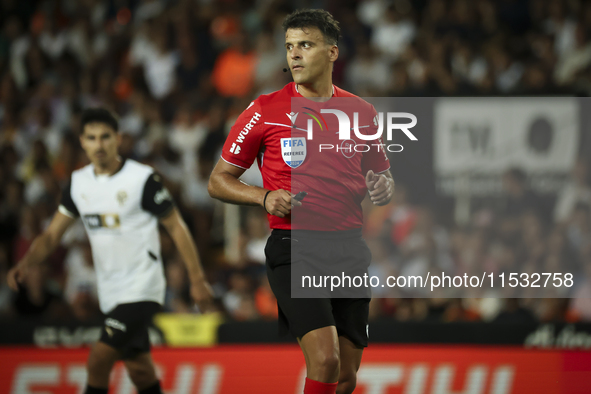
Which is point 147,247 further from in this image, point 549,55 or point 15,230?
→ point 549,55

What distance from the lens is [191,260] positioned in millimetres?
4992

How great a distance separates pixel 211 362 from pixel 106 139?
2.48 m

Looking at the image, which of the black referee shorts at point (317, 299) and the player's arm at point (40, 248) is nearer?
the black referee shorts at point (317, 299)

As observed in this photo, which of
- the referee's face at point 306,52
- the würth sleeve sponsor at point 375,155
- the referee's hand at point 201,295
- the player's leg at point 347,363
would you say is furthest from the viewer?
the referee's hand at point 201,295

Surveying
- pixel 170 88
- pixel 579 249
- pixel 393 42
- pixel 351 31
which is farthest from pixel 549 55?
pixel 170 88

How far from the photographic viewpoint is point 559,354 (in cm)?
618

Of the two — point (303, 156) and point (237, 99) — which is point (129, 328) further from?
point (237, 99)

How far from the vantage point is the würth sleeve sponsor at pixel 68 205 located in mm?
5208

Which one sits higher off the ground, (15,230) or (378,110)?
(378,110)

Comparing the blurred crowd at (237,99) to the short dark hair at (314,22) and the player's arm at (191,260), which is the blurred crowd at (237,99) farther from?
the short dark hair at (314,22)

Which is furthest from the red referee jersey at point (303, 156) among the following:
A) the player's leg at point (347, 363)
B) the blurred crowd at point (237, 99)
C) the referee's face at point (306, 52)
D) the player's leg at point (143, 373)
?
the player's leg at point (143, 373)

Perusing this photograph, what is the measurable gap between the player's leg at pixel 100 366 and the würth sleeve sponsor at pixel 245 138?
1.86 m

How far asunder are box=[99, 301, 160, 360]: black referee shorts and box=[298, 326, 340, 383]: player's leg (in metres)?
1.76

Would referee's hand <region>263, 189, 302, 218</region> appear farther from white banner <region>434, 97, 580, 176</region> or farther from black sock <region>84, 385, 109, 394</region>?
black sock <region>84, 385, 109, 394</region>
